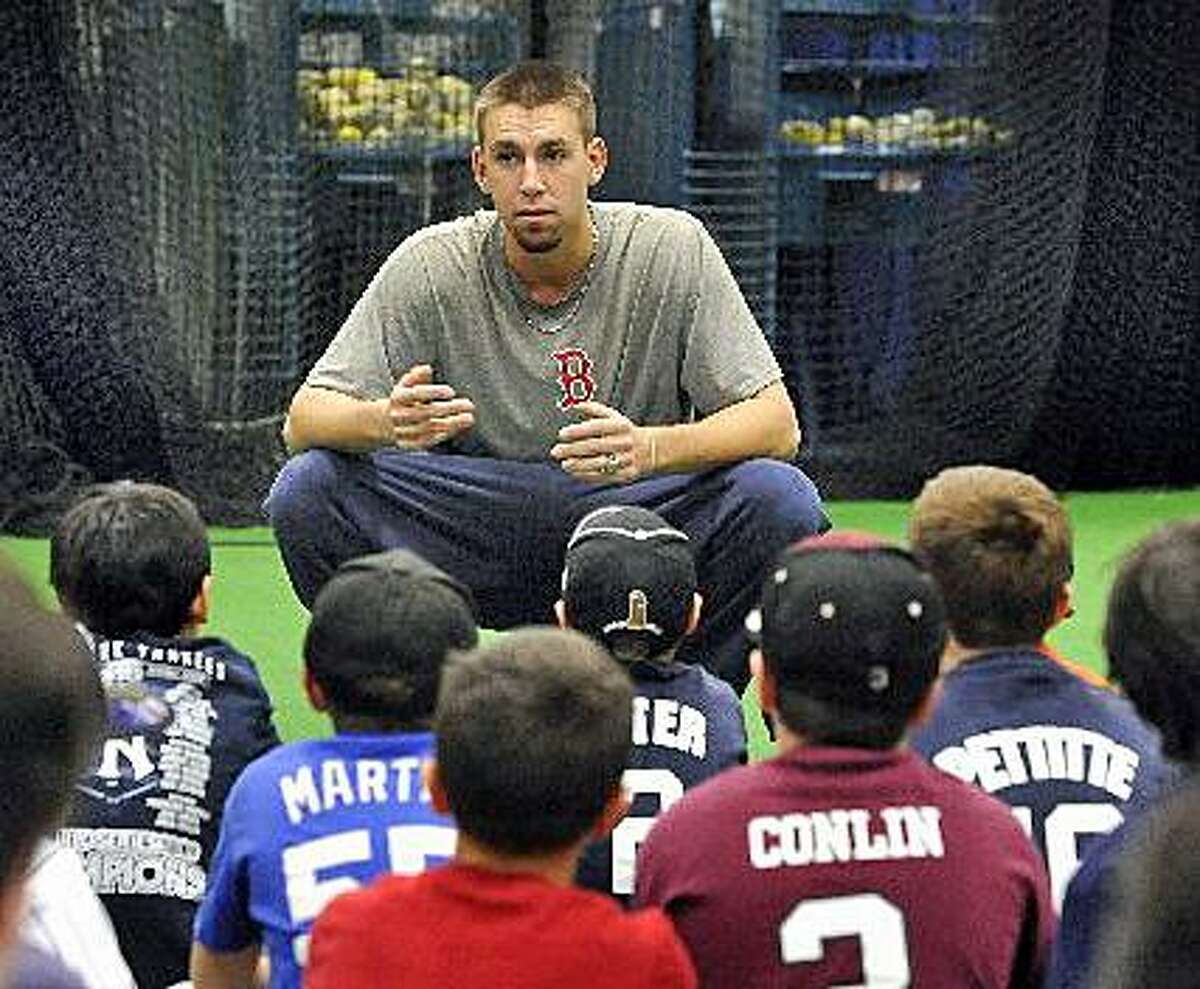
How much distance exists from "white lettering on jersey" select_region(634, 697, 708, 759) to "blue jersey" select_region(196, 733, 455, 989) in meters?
0.43

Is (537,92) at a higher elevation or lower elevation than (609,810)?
higher

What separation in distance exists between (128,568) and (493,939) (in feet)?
3.95

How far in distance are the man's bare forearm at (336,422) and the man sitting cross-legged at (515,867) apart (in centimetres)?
188

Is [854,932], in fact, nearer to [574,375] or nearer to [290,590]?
[574,375]

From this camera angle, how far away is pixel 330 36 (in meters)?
6.73

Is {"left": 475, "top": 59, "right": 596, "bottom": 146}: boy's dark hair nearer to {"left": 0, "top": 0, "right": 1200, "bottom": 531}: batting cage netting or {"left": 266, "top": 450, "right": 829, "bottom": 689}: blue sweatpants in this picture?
{"left": 266, "top": 450, "right": 829, "bottom": 689}: blue sweatpants

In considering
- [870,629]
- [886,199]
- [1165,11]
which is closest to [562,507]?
[870,629]

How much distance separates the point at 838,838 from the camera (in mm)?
2365

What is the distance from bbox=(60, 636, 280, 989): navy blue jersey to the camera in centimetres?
300

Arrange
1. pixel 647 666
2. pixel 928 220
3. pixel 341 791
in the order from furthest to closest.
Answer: pixel 928 220 → pixel 647 666 → pixel 341 791

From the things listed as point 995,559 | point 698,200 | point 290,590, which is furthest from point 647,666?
point 698,200

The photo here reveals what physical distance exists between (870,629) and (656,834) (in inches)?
10.9

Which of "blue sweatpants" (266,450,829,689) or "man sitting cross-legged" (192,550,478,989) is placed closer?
"man sitting cross-legged" (192,550,478,989)

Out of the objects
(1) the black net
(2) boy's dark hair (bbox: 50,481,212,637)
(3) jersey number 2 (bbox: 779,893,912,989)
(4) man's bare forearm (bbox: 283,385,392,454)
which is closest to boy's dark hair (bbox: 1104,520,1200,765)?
(3) jersey number 2 (bbox: 779,893,912,989)
